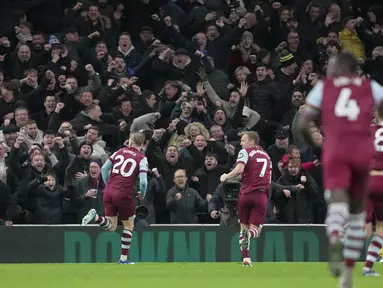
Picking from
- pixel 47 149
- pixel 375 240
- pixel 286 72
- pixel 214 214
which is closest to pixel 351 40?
pixel 286 72

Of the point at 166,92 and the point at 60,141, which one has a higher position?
the point at 166,92

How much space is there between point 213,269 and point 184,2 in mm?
9403

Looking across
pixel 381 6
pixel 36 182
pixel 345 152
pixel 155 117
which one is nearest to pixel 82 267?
pixel 36 182

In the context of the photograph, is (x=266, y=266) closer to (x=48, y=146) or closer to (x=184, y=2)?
(x=48, y=146)

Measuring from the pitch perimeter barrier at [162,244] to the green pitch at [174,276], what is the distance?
100cm

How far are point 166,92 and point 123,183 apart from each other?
3.96m

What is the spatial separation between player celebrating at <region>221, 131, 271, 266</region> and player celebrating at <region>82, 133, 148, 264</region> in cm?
162

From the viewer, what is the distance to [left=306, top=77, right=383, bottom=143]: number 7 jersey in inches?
424

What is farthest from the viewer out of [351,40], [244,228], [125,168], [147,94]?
[351,40]

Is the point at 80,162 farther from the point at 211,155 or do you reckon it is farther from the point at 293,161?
the point at 293,161

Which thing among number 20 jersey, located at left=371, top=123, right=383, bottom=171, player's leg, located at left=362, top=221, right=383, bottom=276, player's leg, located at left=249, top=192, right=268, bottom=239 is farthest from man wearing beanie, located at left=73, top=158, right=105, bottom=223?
player's leg, located at left=362, top=221, right=383, bottom=276

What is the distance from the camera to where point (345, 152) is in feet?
35.0

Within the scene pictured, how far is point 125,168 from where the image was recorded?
741 inches

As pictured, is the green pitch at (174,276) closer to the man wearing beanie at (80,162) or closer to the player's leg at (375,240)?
the player's leg at (375,240)
